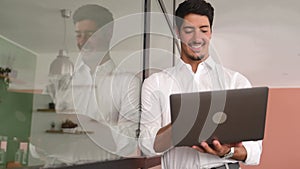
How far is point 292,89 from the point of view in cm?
634

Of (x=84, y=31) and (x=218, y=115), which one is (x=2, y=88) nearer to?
(x=84, y=31)

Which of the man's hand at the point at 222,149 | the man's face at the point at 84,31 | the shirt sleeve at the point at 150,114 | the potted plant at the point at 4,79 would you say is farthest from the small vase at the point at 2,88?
the man's hand at the point at 222,149

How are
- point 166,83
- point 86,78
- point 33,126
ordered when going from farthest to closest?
point 33,126 < point 86,78 < point 166,83

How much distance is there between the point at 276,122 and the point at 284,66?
1375 millimetres

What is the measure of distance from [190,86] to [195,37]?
0.57ft

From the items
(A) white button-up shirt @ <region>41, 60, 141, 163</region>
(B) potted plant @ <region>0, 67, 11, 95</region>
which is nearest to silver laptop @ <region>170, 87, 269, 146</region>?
(A) white button-up shirt @ <region>41, 60, 141, 163</region>

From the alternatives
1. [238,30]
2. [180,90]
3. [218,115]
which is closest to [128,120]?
[180,90]

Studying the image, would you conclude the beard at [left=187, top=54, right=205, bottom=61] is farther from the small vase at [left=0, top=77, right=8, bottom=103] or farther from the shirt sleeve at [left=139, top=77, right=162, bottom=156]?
the small vase at [left=0, top=77, right=8, bottom=103]

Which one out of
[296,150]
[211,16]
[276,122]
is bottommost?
[296,150]

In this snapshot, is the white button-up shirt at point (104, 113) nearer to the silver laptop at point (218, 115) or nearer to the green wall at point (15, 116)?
the green wall at point (15, 116)

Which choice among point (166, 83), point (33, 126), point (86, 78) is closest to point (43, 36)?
point (33, 126)

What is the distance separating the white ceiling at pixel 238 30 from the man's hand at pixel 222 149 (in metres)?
0.99

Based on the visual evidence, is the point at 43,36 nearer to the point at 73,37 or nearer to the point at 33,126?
the point at 73,37

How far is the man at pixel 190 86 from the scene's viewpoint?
1142 mm
